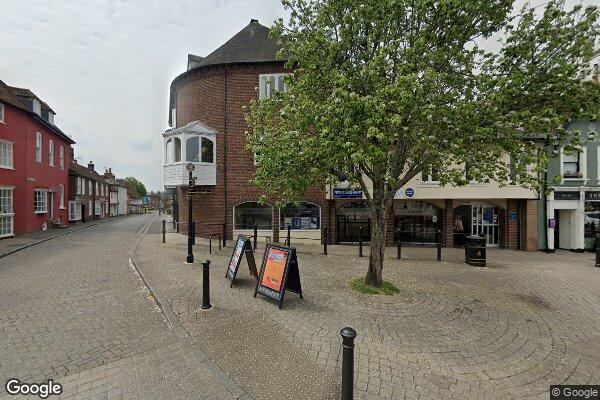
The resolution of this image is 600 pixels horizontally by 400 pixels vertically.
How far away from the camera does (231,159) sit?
1603 cm

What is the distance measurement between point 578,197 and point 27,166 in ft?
105

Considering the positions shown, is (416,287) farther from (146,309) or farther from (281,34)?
(281,34)

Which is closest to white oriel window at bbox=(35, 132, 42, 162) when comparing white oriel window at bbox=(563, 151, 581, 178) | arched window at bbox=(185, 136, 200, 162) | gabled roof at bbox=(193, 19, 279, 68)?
arched window at bbox=(185, 136, 200, 162)

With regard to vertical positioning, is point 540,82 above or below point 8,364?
above

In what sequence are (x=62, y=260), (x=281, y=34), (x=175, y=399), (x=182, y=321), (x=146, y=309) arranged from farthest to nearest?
1. (x=62, y=260)
2. (x=281, y=34)
3. (x=146, y=309)
4. (x=182, y=321)
5. (x=175, y=399)

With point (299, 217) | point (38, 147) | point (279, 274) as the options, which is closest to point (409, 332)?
point (279, 274)

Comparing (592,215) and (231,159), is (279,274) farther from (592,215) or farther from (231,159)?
(592,215)

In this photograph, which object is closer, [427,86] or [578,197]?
[427,86]

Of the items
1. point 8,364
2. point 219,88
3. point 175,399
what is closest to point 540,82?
point 175,399

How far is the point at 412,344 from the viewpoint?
4566mm

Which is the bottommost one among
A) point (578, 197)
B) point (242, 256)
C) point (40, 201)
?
point (242, 256)

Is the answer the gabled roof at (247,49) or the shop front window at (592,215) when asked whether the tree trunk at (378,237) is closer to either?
the gabled roof at (247,49)

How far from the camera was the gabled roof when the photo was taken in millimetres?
16219

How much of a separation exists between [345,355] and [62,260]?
11.7 m
